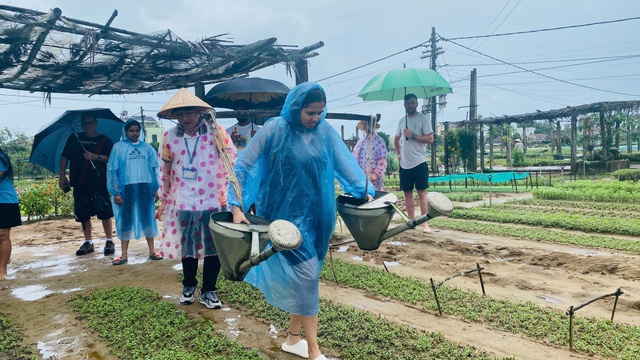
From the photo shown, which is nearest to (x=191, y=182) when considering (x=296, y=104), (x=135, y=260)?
(x=296, y=104)

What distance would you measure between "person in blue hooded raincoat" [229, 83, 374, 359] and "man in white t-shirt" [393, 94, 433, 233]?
409 cm

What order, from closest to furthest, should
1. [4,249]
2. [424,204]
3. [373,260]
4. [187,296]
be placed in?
[187,296]
[4,249]
[373,260]
[424,204]

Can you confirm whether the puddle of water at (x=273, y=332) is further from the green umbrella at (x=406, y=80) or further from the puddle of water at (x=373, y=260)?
the green umbrella at (x=406, y=80)

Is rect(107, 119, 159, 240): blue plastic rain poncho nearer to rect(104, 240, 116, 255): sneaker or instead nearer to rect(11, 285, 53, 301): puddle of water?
rect(104, 240, 116, 255): sneaker

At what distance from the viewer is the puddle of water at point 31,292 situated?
4.31m

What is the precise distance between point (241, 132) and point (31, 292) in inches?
127

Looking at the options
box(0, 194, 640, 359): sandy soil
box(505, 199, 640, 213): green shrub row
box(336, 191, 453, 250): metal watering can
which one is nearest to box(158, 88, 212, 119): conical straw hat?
box(336, 191, 453, 250): metal watering can

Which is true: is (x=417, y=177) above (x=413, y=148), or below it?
below

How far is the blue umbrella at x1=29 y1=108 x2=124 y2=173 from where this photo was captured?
567 cm

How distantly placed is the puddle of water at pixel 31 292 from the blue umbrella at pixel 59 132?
207cm

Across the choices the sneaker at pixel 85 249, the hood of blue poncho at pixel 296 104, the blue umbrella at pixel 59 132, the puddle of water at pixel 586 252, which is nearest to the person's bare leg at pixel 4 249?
the sneaker at pixel 85 249

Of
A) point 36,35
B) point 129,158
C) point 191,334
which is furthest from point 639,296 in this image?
point 36,35

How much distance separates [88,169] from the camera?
18.7ft

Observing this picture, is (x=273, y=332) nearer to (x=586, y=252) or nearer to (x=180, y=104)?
(x=180, y=104)
